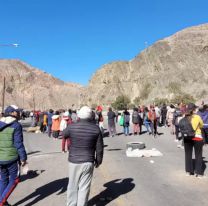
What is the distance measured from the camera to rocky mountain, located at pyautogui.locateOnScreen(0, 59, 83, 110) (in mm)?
162500

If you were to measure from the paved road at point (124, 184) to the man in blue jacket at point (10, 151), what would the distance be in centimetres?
74

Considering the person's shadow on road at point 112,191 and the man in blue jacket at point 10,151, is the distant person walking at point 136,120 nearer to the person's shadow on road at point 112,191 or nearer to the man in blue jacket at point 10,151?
the person's shadow on road at point 112,191

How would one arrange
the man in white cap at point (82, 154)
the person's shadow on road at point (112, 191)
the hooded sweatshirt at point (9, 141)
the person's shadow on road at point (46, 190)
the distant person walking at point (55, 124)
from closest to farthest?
the man in white cap at point (82, 154), the hooded sweatshirt at point (9, 141), the person's shadow on road at point (112, 191), the person's shadow on road at point (46, 190), the distant person walking at point (55, 124)

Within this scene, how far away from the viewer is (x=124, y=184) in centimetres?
813

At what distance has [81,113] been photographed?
18.3 ft

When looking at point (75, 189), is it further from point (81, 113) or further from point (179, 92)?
point (179, 92)

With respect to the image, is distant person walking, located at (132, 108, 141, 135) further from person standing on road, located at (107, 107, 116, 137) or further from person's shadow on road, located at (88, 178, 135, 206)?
person's shadow on road, located at (88, 178, 135, 206)

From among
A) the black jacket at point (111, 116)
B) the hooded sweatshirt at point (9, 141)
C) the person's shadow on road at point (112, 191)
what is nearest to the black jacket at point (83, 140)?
the hooded sweatshirt at point (9, 141)

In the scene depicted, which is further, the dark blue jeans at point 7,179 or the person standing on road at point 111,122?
the person standing on road at point 111,122

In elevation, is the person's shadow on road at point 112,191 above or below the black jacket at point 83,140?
below

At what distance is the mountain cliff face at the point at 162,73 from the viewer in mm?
79625

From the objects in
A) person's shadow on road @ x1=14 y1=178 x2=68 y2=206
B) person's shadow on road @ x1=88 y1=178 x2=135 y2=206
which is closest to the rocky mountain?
person's shadow on road @ x1=14 y1=178 x2=68 y2=206

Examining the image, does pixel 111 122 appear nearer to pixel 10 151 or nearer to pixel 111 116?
pixel 111 116

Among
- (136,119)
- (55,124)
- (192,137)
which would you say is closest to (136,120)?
(136,119)
